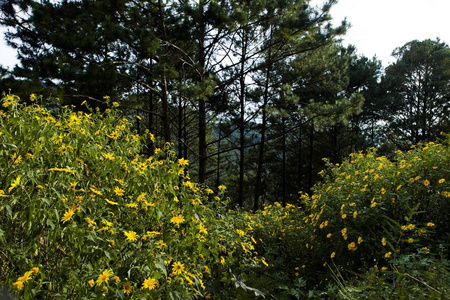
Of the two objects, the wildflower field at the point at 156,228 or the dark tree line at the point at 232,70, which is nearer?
the wildflower field at the point at 156,228

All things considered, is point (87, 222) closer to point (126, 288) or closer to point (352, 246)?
point (126, 288)

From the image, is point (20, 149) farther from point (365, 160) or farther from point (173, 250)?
point (365, 160)

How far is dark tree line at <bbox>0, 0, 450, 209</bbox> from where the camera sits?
5.96 meters

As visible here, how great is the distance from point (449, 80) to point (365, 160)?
618 inches

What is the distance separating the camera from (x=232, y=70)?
12609 mm

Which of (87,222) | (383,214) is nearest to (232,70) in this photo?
(383,214)

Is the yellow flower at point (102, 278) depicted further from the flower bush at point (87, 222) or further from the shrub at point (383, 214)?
the shrub at point (383, 214)

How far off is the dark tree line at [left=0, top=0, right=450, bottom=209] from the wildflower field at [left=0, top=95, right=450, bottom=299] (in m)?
2.00

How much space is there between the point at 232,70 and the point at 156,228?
11.5 m

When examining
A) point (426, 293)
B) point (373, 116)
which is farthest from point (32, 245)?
point (373, 116)

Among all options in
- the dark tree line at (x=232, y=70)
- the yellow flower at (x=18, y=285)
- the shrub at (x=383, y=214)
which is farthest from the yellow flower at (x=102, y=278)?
the dark tree line at (x=232, y=70)

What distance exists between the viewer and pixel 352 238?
2508mm

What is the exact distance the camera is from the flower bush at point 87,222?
49.8 inches

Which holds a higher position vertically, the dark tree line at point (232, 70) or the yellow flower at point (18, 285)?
the dark tree line at point (232, 70)
